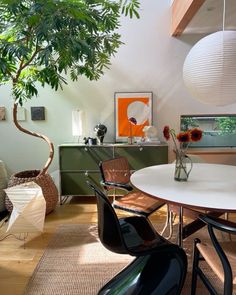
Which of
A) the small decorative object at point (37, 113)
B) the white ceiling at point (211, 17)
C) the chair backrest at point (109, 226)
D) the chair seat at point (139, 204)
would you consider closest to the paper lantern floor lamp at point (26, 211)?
the chair seat at point (139, 204)

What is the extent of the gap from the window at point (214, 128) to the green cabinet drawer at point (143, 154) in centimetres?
74

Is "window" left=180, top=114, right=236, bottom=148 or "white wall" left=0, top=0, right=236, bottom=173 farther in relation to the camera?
"window" left=180, top=114, right=236, bottom=148

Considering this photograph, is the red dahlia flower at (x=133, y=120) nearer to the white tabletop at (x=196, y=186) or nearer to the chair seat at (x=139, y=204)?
the white tabletop at (x=196, y=186)

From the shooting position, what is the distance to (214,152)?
3.56 m

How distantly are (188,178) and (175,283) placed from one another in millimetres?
806

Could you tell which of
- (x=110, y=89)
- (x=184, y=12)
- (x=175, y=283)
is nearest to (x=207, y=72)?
(x=175, y=283)

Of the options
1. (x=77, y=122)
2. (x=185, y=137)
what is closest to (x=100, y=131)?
(x=77, y=122)

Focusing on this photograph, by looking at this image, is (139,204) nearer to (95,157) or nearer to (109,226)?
(109,226)

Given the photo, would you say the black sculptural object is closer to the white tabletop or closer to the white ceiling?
the white tabletop

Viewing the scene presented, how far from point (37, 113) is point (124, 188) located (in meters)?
2.26

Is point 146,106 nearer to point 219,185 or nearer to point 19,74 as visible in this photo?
point 19,74

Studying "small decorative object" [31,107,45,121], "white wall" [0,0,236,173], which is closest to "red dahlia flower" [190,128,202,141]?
"white wall" [0,0,236,173]

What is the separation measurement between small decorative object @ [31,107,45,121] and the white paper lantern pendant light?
8.51 feet

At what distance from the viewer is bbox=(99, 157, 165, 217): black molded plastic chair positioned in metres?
2.10
